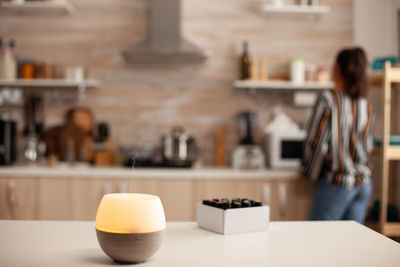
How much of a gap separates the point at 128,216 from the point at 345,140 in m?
1.97

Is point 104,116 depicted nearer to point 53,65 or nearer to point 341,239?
point 53,65

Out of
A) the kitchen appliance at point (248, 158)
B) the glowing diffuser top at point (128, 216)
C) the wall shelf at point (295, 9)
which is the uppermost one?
the wall shelf at point (295, 9)

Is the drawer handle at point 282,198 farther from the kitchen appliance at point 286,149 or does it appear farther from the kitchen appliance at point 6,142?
the kitchen appliance at point 6,142

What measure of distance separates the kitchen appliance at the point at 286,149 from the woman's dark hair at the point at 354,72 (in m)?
0.96

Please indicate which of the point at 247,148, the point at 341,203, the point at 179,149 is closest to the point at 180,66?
the point at 179,149

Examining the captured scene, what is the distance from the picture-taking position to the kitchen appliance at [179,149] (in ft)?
12.1

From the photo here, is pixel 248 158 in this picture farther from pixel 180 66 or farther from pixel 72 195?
pixel 72 195

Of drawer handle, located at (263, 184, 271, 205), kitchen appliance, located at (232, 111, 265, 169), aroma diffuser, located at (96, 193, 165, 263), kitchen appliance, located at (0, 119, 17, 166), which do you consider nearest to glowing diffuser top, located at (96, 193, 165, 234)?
aroma diffuser, located at (96, 193, 165, 263)

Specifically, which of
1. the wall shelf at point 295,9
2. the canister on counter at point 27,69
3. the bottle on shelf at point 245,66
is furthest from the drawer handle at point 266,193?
the canister on counter at point 27,69

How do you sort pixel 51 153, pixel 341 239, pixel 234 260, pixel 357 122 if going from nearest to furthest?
1. pixel 234 260
2. pixel 341 239
3. pixel 357 122
4. pixel 51 153

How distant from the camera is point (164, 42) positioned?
3801 millimetres

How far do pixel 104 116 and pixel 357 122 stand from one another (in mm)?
2216

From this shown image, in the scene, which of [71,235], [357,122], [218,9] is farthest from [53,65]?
[71,235]

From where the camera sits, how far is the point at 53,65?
4070mm
